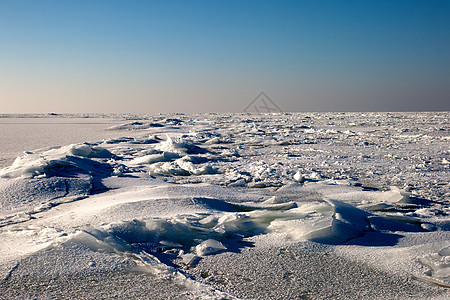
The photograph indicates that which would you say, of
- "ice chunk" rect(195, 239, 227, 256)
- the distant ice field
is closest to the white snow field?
"ice chunk" rect(195, 239, 227, 256)

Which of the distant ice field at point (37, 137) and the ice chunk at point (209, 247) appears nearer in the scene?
the ice chunk at point (209, 247)

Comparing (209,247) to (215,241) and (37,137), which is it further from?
(37,137)

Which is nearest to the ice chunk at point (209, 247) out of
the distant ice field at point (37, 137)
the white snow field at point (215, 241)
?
the white snow field at point (215, 241)

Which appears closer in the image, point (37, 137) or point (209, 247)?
point (209, 247)

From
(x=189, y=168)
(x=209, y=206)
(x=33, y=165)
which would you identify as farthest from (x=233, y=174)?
(x=33, y=165)

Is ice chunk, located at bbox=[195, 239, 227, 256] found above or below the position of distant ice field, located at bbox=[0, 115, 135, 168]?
below

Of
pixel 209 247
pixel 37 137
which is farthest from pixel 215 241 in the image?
pixel 37 137

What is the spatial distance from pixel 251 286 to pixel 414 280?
0.75m

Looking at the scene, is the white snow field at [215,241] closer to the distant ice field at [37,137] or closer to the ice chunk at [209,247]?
the ice chunk at [209,247]

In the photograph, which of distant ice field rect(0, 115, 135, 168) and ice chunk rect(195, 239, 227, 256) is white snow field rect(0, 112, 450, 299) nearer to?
ice chunk rect(195, 239, 227, 256)

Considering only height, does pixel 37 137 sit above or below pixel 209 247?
above

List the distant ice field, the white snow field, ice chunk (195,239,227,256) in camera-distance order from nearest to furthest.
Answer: the white snow field → ice chunk (195,239,227,256) → the distant ice field

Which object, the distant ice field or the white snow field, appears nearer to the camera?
the white snow field

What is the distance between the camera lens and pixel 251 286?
4.86 feet
